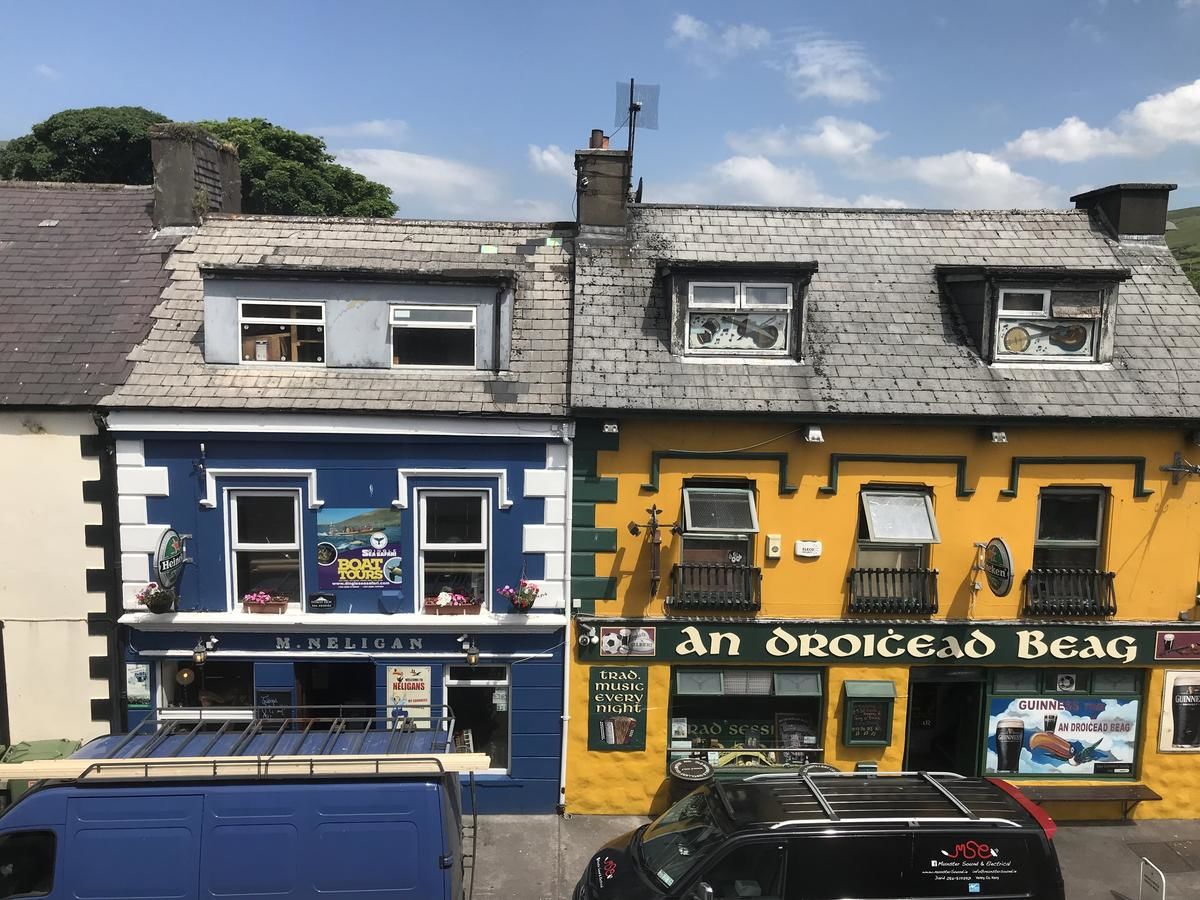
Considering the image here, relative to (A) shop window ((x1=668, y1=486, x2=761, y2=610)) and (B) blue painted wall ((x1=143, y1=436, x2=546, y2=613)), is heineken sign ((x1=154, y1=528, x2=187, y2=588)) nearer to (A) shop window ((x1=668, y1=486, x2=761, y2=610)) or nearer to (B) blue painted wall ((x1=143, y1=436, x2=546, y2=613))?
(B) blue painted wall ((x1=143, y1=436, x2=546, y2=613))

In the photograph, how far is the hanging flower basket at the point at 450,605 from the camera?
1096cm

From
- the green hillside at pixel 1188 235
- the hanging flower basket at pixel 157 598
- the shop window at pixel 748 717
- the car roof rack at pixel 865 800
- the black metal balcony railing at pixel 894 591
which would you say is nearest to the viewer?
the car roof rack at pixel 865 800

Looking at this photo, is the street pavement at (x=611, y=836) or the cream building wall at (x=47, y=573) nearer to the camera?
the street pavement at (x=611, y=836)

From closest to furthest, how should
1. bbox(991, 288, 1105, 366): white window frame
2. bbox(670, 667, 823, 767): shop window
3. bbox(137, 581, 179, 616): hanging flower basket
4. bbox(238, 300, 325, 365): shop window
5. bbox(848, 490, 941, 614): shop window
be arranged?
bbox(137, 581, 179, 616): hanging flower basket
bbox(848, 490, 941, 614): shop window
bbox(238, 300, 325, 365): shop window
bbox(670, 667, 823, 767): shop window
bbox(991, 288, 1105, 366): white window frame

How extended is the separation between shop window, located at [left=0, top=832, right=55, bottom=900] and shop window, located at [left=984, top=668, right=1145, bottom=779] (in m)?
11.5

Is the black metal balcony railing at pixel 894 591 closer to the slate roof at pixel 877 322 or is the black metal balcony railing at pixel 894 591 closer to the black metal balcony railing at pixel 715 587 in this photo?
the black metal balcony railing at pixel 715 587

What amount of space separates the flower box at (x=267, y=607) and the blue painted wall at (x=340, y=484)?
270 mm

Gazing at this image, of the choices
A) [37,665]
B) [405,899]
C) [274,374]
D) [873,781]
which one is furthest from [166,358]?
[873,781]

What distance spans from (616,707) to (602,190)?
26.2 ft

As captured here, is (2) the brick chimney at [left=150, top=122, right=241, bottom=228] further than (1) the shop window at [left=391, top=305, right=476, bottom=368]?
Yes

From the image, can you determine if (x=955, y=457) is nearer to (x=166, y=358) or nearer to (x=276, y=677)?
(x=276, y=677)

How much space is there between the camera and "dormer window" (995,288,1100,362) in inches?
452

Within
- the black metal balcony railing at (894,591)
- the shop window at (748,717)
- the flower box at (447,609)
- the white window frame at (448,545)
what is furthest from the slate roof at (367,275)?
the black metal balcony railing at (894,591)

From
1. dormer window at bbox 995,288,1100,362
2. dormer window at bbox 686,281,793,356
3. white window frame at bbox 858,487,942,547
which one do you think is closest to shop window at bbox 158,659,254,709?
dormer window at bbox 686,281,793,356
